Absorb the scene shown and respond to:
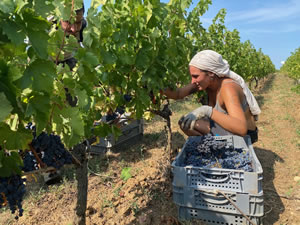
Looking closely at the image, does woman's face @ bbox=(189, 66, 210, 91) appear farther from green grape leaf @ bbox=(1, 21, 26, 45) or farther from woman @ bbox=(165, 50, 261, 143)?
green grape leaf @ bbox=(1, 21, 26, 45)

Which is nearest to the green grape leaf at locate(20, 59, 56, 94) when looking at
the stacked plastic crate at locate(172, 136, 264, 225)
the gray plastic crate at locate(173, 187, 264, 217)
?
the stacked plastic crate at locate(172, 136, 264, 225)

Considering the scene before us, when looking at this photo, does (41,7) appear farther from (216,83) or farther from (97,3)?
(216,83)

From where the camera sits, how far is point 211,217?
2438 millimetres

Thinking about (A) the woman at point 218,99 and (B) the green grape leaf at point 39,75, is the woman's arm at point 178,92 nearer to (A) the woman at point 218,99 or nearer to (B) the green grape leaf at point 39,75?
(A) the woman at point 218,99

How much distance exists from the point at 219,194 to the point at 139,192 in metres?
1.38

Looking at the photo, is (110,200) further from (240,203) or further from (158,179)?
(240,203)

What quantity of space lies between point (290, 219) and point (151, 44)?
8.46ft

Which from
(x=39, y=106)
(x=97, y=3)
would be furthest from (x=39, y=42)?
(x=97, y=3)

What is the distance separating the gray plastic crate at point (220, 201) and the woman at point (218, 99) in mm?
713

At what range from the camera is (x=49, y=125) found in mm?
1497

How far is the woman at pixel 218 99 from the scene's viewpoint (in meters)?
2.62

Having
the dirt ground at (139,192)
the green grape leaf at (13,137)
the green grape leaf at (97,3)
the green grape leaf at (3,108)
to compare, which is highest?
the green grape leaf at (97,3)

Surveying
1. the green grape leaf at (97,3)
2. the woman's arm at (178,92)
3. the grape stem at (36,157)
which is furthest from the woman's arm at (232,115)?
the grape stem at (36,157)

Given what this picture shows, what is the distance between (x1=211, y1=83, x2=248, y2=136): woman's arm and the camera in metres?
2.58
